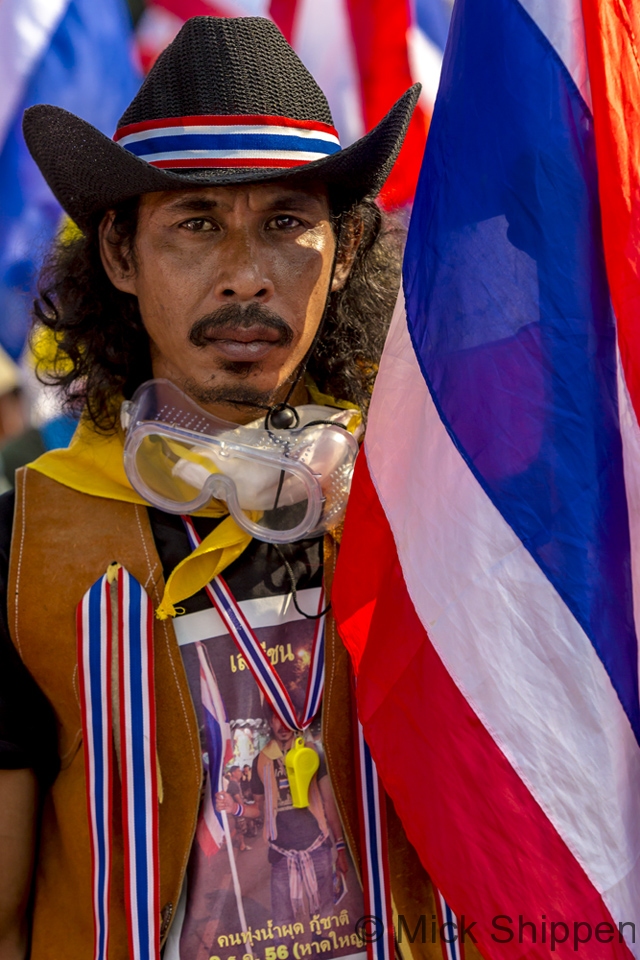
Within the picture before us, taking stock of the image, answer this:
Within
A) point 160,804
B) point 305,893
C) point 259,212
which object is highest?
point 259,212

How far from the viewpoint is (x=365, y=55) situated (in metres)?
4.29

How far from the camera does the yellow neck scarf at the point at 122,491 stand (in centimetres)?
210

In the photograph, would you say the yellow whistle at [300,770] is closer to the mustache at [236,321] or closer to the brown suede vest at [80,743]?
the brown suede vest at [80,743]

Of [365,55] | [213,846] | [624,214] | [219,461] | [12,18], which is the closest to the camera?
[624,214]

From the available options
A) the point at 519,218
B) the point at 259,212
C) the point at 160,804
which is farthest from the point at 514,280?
the point at 160,804

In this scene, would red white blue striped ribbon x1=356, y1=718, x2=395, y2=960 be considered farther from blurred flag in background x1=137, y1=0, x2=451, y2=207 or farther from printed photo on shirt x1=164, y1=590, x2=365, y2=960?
blurred flag in background x1=137, y1=0, x2=451, y2=207

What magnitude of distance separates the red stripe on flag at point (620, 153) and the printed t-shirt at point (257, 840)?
970 mm

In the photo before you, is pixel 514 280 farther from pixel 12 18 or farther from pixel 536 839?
pixel 12 18

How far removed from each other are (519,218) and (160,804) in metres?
1.30

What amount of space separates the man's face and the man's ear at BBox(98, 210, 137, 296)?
11cm

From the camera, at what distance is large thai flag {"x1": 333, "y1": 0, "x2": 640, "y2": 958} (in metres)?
1.54

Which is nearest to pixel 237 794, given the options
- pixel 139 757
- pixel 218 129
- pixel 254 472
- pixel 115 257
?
pixel 139 757

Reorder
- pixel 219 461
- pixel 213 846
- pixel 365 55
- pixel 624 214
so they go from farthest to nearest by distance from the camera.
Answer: pixel 365 55 < pixel 219 461 < pixel 213 846 < pixel 624 214

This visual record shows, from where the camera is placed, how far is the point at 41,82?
12.3 ft
